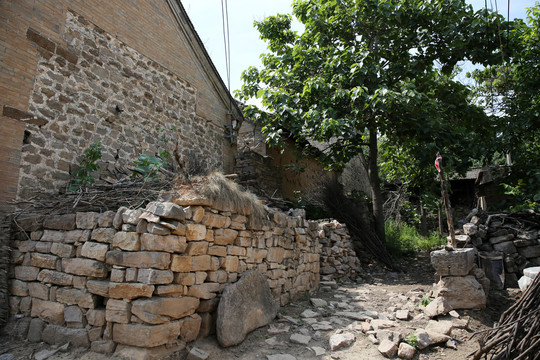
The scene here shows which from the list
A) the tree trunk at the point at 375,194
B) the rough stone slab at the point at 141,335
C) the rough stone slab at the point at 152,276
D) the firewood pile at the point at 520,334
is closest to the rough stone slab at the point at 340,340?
the firewood pile at the point at 520,334

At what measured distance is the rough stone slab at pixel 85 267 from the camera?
359 centimetres

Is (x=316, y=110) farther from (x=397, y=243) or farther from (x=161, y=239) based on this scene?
(x=161, y=239)

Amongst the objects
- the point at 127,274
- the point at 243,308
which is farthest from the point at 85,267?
the point at 243,308

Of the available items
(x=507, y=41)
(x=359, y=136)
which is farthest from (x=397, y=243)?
(x=507, y=41)

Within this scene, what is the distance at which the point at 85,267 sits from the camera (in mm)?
3672

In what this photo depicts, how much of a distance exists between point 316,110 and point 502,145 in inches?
198

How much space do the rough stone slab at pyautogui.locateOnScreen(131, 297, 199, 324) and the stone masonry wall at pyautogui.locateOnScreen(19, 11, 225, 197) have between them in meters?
2.84

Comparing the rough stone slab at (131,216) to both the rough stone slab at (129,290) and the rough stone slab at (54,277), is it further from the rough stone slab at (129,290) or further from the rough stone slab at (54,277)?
the rough stone slab at (54,277)

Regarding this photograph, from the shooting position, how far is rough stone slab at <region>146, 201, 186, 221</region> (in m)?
3.50

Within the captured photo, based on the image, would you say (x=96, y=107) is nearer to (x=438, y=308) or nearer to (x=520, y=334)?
(x=438, y=308)

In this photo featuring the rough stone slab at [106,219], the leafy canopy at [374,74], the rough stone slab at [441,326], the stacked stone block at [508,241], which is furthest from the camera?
the leafy canopy at [374,74]

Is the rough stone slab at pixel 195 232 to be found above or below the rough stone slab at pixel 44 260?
above

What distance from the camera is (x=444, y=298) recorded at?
16.2ft

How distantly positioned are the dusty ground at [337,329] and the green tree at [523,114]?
4072 millimetres
